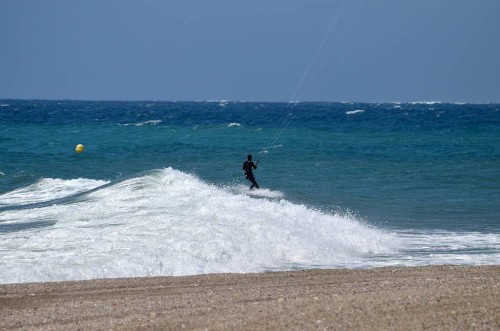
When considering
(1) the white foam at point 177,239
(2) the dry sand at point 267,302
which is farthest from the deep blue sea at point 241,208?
(2) the dry sand at point 267,302

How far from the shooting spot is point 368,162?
34.4 metres

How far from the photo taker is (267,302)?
30.3 ft

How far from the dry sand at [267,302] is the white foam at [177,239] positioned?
136cm

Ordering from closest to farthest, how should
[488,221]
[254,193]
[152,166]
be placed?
[488,221]
[254,193]
[152,166]

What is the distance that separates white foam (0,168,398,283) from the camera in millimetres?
13570

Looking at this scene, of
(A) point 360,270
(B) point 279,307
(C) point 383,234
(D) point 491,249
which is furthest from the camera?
(C) point 383,234

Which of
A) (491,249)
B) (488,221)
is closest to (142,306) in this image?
(491,249)

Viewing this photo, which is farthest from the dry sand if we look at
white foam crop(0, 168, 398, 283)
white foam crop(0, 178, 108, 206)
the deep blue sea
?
white foam crop(0, 178, 108, 206)

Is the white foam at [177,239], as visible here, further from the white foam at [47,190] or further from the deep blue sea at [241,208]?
the white foam at [47,190]

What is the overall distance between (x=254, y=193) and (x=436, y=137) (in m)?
25.8

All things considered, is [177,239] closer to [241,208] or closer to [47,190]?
[241,208]

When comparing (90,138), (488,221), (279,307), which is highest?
(279,307)

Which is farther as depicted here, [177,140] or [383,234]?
[177,140]

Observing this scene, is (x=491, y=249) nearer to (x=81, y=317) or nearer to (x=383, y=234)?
(x=383, y=234)
